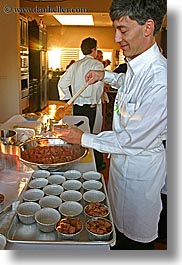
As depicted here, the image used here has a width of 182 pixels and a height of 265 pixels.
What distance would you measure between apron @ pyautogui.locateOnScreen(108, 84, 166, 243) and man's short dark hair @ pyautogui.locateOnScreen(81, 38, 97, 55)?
1.99 feet

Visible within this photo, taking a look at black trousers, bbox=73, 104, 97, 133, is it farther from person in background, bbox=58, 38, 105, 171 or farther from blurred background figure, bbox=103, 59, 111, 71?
blurred background figure, bbox=103, 59, 111, 71

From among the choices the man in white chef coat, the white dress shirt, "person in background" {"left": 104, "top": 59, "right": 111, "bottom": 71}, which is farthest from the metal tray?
"person in background" {"left": 104, "top": 59, "right": 111, "bottom": 71}

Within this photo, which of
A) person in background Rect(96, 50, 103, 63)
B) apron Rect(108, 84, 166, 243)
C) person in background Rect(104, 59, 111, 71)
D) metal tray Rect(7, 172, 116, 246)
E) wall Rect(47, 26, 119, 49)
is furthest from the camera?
person in background Rect(96, 50, 103, 63)

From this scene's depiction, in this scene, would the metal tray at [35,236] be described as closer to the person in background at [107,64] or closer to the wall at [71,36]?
the wall at [71,36]

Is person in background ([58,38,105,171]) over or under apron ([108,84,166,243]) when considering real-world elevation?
over

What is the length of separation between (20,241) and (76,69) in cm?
85

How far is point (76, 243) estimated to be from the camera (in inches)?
14.8

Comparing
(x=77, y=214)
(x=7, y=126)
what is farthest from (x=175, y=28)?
(x=7, y=126)

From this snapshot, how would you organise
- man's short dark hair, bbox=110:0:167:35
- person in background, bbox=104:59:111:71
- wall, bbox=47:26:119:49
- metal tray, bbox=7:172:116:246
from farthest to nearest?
person in background, bbox=104:59:111:71 → wall, bbox=47:26:119:49 → man's short dark hair, bbox=110:0:167:35 → metal tray, bbox=7:172:116:246

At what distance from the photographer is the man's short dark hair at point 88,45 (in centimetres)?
118

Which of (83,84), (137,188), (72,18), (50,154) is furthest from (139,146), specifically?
(83,84)

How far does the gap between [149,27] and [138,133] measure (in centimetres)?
18

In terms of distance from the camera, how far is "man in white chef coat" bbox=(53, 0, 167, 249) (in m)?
0.49

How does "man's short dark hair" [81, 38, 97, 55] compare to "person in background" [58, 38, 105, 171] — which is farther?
"man's short dark hair" [81, 38, 97, 55]
